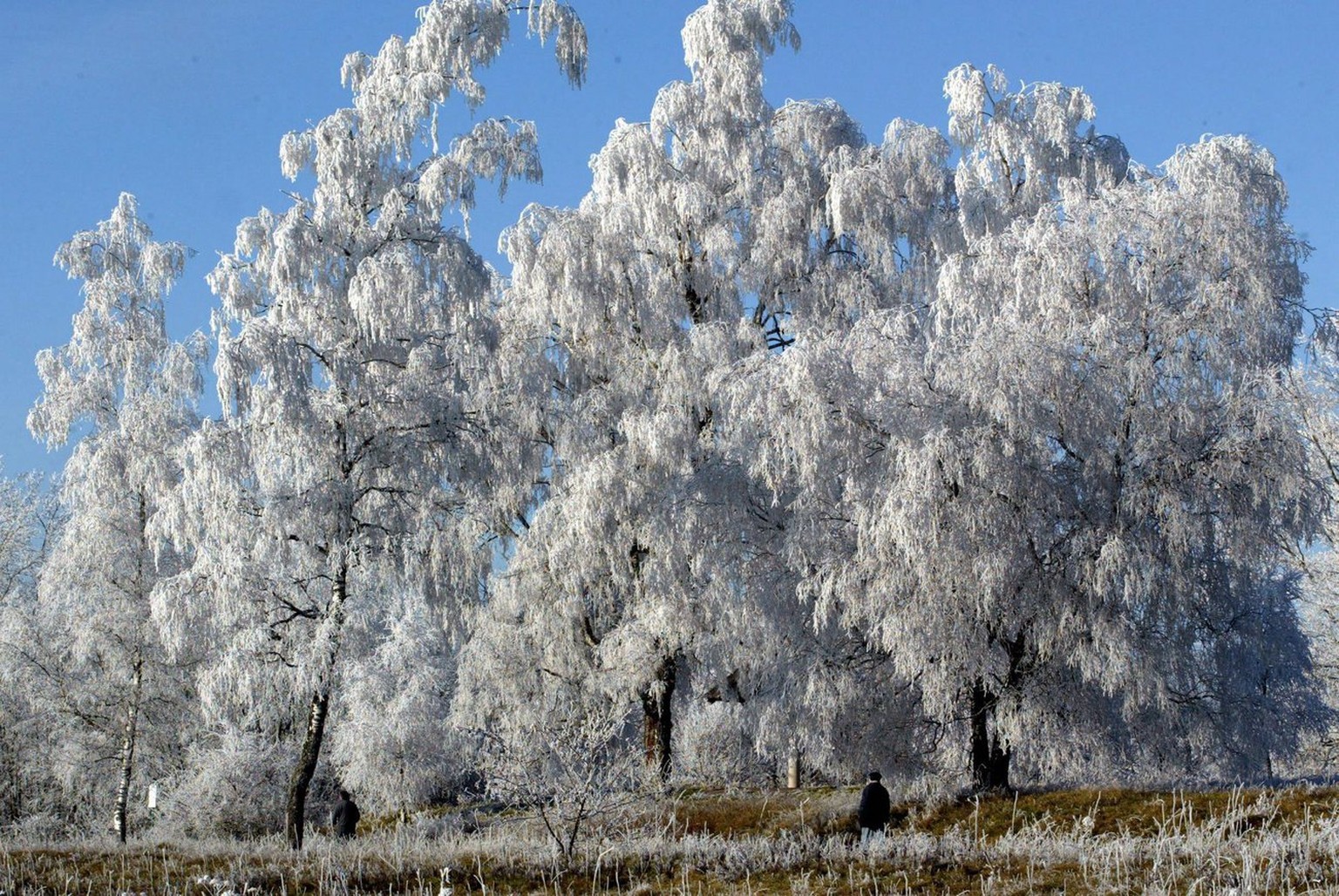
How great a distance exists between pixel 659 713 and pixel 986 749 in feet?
22.7

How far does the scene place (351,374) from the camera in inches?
663

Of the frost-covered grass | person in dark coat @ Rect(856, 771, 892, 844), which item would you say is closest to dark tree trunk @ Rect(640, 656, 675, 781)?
the frost-covered grass

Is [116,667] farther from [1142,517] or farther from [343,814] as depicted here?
[1142,517]

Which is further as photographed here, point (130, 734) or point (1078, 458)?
point (130, 734)

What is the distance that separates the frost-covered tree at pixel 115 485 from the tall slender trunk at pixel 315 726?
6.43 metres

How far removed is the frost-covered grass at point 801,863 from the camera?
8422mm

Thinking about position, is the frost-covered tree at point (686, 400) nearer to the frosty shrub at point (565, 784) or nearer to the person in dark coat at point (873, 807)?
the person in dark coat at point (873, 807)

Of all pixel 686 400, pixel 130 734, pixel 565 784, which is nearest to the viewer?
pixel 565 784

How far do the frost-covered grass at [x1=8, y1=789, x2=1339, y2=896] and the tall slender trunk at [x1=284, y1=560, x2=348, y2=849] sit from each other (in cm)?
213

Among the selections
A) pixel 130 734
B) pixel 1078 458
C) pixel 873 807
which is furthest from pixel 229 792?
pixel 1078 458

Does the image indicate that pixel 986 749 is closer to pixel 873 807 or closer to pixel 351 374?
pixel 873 807

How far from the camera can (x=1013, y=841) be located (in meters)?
10.6

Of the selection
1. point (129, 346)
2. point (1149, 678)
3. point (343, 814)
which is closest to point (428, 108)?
point (129, 346)

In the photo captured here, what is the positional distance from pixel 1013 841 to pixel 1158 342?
30.1 feet
